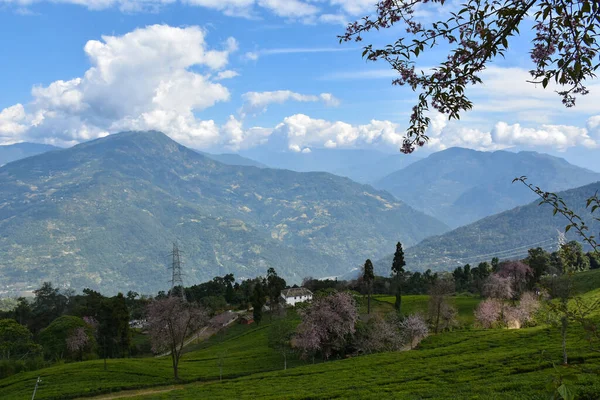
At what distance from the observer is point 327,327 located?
1909 inches

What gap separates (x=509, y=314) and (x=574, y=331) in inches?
937

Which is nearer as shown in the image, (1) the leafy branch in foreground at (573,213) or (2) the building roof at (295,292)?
(1) the leafy branch in foreground at (573,213)

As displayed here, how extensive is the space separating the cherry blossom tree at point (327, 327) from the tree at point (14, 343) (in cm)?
4579

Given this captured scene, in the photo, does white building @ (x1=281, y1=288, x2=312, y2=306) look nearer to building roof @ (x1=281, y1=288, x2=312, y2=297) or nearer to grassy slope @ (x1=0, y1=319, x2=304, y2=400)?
building roof @ (x1=281, y1=288, x2=312, y2=297)

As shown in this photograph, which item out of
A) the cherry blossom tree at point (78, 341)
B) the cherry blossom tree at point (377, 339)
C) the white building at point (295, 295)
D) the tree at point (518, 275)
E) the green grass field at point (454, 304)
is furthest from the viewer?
the white building at point (295, 295)

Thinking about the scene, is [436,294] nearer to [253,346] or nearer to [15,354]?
[253,346]

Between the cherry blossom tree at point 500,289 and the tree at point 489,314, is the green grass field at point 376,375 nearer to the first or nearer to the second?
the tree at point 489,314

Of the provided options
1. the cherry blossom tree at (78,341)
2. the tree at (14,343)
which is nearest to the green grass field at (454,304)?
the cherry blossom tree at (78,341)

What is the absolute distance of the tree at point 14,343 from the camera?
211 feet

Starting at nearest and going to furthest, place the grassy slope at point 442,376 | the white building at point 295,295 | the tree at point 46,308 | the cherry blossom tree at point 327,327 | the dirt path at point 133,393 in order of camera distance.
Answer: the grassy slope at point 442,376 < the dirt path at point 133,393 < the cherry blossom tree at point 327,327 < the tree at point 46,308 < the white building at point 295,295

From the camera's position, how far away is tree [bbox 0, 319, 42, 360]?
2530 inches

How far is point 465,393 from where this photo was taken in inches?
765

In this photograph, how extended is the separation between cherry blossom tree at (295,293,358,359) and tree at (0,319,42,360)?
150 feet

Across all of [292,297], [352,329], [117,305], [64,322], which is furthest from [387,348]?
[292,297]
